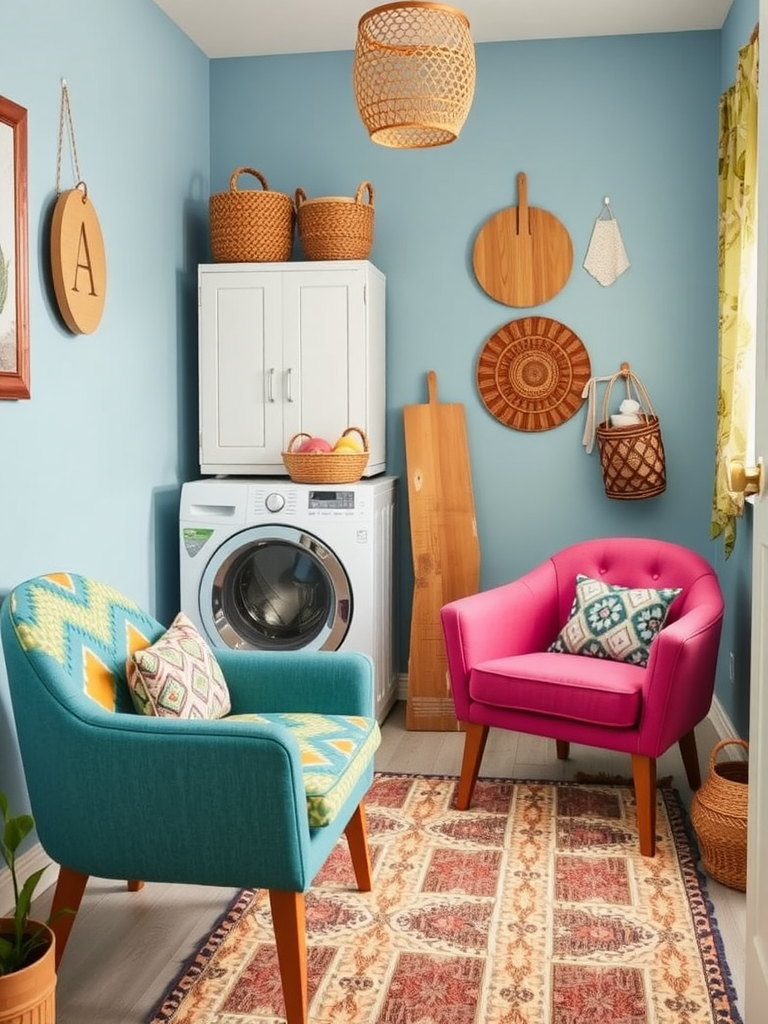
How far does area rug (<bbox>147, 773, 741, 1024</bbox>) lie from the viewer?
224 centimetres

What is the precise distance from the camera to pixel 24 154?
2.82 m

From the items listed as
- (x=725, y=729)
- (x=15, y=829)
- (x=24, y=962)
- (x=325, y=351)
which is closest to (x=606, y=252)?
(x=325, y=351)

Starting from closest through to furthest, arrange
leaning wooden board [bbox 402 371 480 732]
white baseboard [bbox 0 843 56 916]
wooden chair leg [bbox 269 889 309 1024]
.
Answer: wooden chair leg [bbox 269 889 309 1024] < white baseboard [bbox 0 843 56 916] < leaning wooden board [bbox 402 371 480 732]

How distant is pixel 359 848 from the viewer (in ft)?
9.00

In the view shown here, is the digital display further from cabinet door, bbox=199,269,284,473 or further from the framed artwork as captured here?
the framed artwork

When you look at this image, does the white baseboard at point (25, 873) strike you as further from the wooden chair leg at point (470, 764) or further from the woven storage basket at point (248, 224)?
the woven storage basket at point (248, 224)

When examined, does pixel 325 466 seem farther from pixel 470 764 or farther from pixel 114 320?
pixel 470 764

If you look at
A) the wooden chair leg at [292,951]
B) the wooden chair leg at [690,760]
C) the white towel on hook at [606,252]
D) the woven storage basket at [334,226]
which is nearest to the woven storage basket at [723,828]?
the wooden chair leg at [690,760]

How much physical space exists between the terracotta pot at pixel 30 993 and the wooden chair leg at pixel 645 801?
5.51ft

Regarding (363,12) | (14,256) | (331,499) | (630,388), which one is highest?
(363,12)

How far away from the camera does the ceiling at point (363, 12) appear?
3912 mm

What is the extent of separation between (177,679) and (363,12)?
2.63 metres

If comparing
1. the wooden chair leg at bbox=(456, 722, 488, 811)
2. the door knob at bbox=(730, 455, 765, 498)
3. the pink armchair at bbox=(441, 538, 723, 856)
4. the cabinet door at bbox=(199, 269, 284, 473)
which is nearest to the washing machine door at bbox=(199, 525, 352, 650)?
the cabinet door at bbox=(199, 269, 284, 473)

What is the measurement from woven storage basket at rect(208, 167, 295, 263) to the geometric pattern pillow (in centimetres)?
198
